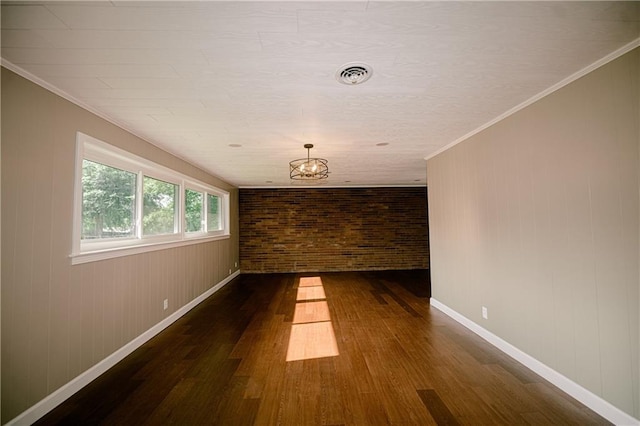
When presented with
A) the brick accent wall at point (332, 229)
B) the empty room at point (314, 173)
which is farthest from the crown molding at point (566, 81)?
the brick accent wall at point (332, 229)

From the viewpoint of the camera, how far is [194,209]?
194 inches

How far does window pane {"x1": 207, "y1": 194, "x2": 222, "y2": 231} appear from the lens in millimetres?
5613

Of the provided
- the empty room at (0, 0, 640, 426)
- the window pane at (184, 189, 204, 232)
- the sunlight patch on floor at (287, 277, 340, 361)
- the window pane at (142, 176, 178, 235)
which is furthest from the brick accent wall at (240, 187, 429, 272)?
the empty room at (0, 0, 640, 426)

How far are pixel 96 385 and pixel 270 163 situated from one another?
338 centimetres

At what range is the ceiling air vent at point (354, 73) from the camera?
1775mm

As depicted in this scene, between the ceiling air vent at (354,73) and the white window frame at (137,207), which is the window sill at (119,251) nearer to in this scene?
the white window frame at (137,207)

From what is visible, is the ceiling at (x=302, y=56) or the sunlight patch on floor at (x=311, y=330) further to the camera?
the sunlight patch on floor at (x=311, y=330)

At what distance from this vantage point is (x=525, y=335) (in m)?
2.48

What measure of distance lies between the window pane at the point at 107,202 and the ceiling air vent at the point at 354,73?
2.29 meters

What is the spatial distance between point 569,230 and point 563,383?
45.7 inches

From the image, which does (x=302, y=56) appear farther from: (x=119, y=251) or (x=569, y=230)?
(x=119, y=251)

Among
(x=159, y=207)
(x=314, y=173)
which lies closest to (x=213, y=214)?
(x=159, y=207)

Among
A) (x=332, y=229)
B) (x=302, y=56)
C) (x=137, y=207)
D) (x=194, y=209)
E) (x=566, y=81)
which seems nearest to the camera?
(x=302, y=56)

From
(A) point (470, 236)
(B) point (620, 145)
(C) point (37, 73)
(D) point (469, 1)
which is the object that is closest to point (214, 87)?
(C) point (37, 73)
